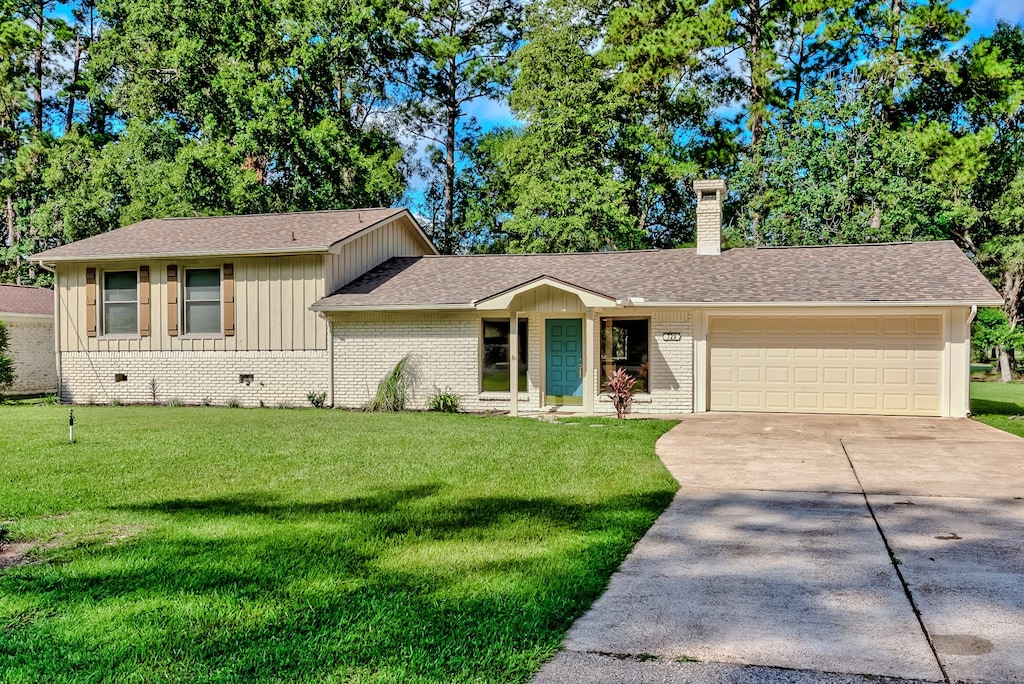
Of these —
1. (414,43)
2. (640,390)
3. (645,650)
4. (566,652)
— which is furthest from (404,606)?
(414,43)

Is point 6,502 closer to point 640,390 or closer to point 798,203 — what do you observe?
point 640,390

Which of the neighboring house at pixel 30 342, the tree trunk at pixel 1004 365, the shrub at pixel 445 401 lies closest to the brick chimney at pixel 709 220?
the shrub at pixel 445 401

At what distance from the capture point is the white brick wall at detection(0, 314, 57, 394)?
2081cm

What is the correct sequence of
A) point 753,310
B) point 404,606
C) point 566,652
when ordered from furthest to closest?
point 753,310, point 404,606, point 566,652

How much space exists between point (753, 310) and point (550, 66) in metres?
15.4

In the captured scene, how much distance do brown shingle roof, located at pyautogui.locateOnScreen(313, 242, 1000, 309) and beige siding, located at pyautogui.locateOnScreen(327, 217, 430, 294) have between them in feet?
0.95

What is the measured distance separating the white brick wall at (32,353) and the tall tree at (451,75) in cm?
1462

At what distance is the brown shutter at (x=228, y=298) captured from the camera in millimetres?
17578

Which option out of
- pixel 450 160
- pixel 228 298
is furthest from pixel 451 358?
pixel 450 160

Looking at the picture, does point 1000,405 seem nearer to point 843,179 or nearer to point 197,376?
point 843,179

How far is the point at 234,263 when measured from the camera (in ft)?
57.8

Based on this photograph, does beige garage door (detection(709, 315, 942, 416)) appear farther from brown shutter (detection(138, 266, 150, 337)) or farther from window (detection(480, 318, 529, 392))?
brown shutter (detection(138, 266, 150, 337))

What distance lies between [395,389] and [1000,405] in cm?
A: 1341

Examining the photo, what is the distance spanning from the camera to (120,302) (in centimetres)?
1830
